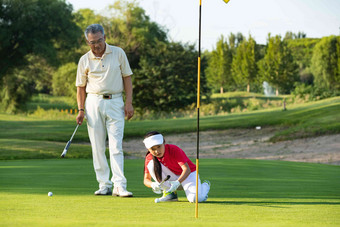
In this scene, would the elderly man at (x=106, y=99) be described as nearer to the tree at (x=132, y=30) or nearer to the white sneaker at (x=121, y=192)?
the white sneaker at (x=121, y=192)

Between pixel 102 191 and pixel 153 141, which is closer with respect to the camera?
pixel 153 141

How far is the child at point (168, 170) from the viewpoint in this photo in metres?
5.36

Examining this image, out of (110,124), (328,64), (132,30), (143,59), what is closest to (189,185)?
(110,124)

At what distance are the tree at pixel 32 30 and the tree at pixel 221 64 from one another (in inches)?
750

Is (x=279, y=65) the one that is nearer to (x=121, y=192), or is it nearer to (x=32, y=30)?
(x=32, y=30)

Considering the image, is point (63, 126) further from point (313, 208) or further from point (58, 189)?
point (313, 208)

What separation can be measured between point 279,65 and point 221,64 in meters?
7.39

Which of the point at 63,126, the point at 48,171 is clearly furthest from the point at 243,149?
the point at 48,171

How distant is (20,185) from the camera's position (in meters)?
6.90

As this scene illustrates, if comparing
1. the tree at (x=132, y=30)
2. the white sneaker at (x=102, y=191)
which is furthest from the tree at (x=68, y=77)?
the white sneaker at (x=102, y=191)

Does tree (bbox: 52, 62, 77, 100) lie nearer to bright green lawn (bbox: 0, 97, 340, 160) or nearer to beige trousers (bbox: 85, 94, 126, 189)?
bright green lawn (bbox: 0, 97, 340, 160)

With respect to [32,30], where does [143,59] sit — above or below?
below

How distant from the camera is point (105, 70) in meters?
6.11

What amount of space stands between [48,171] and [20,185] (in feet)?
7.99
